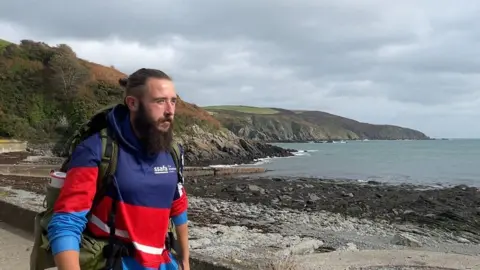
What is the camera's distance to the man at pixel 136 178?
2082mm

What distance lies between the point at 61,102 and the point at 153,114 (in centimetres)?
6048

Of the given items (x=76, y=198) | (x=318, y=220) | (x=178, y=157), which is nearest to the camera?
(x=76, y=198)

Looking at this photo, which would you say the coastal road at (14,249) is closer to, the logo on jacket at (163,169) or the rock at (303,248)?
the rock at (303,248)

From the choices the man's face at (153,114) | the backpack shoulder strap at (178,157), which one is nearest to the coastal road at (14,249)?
the backpack shoulder strap at (178,157)

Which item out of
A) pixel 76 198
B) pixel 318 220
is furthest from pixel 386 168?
pixel 76 198

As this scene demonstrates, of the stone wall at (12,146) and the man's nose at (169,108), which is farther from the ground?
the man's nose at (169,108)

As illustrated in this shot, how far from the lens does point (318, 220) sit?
15.7 metres

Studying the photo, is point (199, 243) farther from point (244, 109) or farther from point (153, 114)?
point (244, 109)

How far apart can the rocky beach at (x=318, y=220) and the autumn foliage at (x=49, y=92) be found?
3420 cm

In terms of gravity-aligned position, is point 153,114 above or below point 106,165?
above

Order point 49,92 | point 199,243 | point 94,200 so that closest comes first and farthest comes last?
point 94,200 < point 199,243 < point 49,92

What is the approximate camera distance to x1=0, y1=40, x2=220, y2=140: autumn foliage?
54.5 m


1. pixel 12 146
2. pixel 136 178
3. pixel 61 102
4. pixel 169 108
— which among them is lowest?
pixel 12 146

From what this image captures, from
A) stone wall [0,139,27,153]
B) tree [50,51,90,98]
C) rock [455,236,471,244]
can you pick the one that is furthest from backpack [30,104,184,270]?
tree [50,51,90,98]
